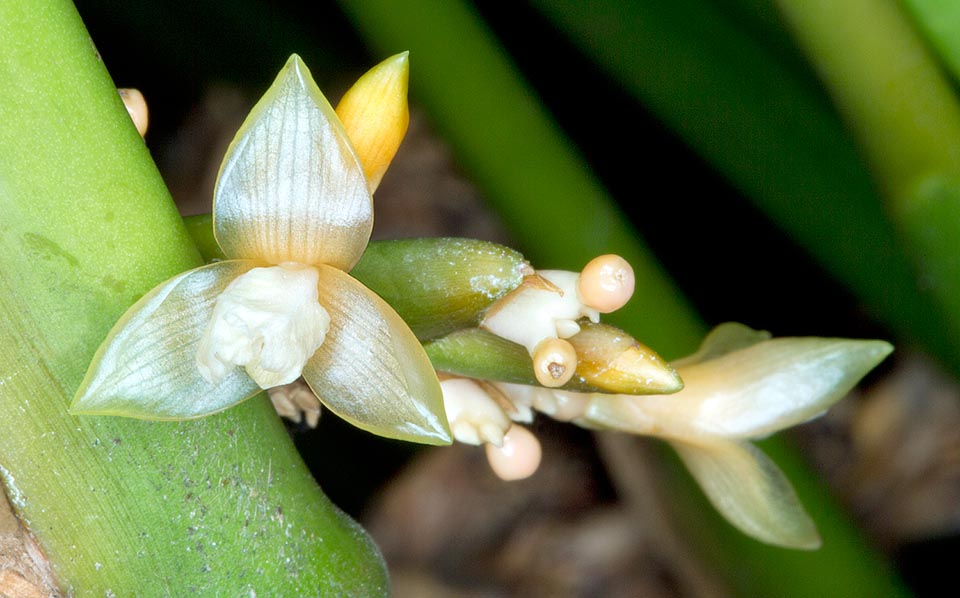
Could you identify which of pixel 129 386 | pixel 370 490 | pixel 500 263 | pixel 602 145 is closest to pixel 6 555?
pixel 129 386

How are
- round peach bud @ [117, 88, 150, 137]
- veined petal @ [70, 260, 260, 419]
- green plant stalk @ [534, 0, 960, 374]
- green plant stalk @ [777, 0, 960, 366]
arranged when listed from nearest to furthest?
veined petal @ [70, 260, 260, 419]
round peach bud @ [117, 88, 150, 137]
green plant stalk @ [777, 0, 960, 366]
green plant stalk @ [534, 0, 960, 374]

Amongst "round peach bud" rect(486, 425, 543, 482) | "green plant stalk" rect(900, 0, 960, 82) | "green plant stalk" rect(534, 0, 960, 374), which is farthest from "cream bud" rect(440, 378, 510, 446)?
"green plant stalk" rect(534, 0, 960, 374)

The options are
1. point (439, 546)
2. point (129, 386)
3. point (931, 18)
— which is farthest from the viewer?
point (439, 546)

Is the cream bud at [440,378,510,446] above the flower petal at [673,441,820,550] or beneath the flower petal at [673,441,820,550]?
above

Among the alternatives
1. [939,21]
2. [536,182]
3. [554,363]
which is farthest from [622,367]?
[536,182]

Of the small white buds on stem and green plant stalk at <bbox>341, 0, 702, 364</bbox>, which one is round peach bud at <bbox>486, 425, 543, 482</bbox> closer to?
the small white buds on stem

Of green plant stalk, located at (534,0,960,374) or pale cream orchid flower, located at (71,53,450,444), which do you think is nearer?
pale cream orchid flower, located at (71,53,450,444)

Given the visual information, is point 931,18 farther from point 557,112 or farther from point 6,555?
point 557,112
